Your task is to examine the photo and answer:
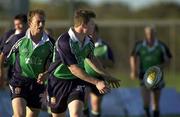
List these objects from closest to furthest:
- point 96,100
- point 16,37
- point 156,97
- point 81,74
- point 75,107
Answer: point 81,74
point 75,107
point 16,37
point 96,100
point 156,97

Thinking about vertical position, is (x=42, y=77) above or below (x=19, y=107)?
above

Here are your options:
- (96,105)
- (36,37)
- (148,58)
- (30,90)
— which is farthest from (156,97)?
(36,37)

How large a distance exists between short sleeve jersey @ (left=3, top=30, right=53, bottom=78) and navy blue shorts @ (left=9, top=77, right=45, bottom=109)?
12cm

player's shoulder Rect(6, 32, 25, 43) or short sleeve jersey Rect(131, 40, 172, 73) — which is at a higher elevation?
player's shoulder Rect(6, 32, 25, 43)

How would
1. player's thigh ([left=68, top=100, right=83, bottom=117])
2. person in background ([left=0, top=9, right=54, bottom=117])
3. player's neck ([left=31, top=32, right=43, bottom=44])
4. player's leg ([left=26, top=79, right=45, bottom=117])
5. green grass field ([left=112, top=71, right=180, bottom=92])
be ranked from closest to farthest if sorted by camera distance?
1. player's thigh ([left=68, top=100, right=83, bottom=117])
2. person in background ([left=0, top=9, right=54, bottom=117])
3. player's neck ([left=31, top=32, right=43, bottom=44])
4. player's leg ([left=26, top=79, right=45, bottom=117])
5. green grass field ([left=112, top=71, right=180, bottom=92])

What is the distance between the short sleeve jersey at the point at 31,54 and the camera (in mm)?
11797

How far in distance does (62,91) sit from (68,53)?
2.25 feet

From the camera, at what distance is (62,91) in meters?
11.3

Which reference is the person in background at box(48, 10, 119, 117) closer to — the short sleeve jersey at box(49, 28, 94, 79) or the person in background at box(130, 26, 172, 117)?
the short sleeve jersey at box(49, 28, 94, 79)

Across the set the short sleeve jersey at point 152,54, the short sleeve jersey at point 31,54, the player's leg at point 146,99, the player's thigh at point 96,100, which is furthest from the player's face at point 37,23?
the short sleeve jersey at point 152,54

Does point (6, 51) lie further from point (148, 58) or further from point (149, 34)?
point (148, 58)

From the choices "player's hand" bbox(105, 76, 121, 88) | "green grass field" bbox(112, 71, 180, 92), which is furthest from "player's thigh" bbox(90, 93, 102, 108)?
"green grass field" bbox(112, 71, 180, 92)

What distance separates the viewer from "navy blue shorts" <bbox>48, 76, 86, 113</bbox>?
11203mm

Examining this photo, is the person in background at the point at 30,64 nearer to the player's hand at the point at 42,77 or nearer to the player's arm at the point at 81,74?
the player's hand at the point at 42,77
